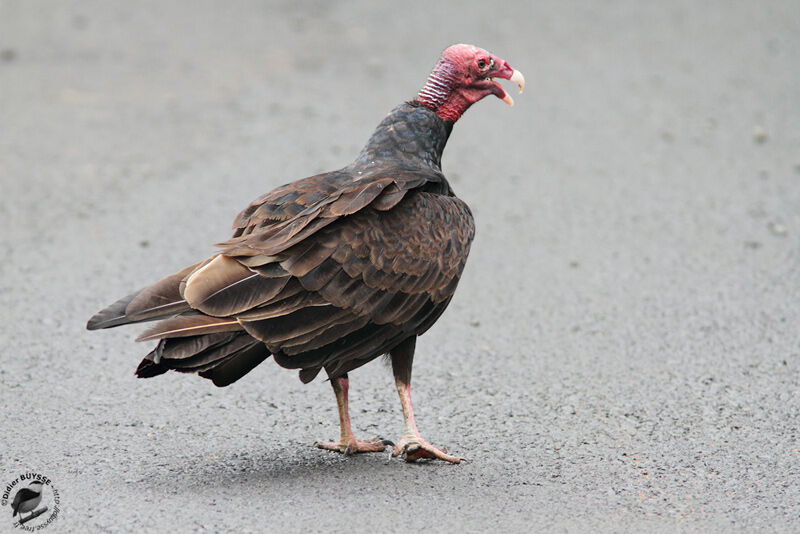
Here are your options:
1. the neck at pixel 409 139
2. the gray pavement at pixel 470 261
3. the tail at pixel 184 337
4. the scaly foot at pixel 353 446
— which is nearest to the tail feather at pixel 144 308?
the tail at pixel 184 337

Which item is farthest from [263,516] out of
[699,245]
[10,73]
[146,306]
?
[10,73]

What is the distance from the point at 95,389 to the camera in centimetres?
496

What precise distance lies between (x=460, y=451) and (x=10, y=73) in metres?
7.09

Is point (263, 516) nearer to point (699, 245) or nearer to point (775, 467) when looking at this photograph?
point (775, 467)

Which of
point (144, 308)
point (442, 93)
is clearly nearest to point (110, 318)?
point (144, 308)

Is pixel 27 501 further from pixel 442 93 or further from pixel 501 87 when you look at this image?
pixel 501 87

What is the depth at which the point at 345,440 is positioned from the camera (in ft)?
14.7

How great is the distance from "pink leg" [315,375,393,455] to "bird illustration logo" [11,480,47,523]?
1.17 meters

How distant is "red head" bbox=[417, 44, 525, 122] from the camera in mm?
5137

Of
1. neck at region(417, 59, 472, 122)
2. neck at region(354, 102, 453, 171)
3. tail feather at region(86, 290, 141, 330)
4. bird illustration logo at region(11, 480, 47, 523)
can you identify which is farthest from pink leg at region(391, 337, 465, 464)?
bird illustration logo at region(11, 480, 47, 523)

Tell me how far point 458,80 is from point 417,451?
1841 mm

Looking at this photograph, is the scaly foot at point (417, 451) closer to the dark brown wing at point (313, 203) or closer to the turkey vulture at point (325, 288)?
the turkey vulture at point (325, 288)

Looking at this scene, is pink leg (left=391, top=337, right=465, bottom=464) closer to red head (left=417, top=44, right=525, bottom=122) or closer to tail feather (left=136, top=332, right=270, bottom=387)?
tail feather (left=136, top=332, right=270, bottom=387)

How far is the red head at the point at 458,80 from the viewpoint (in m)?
5.14
